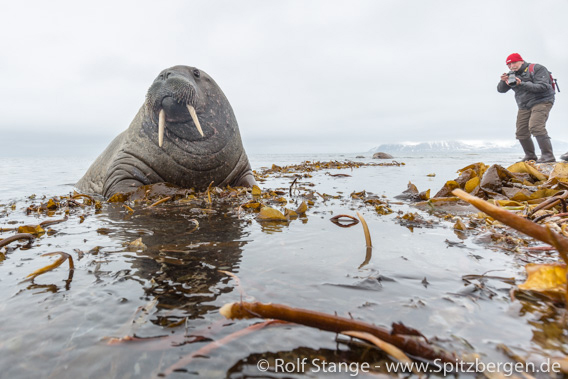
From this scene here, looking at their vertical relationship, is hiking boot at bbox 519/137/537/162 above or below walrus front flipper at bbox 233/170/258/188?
above

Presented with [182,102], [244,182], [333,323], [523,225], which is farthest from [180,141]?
[523,225]

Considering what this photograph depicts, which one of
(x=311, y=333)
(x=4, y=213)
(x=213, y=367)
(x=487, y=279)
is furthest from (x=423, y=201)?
(x=4, y=213)

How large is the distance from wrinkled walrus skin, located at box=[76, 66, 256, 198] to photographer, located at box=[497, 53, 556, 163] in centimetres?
774

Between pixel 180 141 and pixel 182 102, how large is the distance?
676 mm

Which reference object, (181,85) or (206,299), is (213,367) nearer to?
(206,299)

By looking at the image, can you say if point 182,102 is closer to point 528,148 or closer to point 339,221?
point 339,221

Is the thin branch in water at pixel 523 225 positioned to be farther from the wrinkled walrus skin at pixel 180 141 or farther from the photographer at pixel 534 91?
the photographer at pixel 534 91

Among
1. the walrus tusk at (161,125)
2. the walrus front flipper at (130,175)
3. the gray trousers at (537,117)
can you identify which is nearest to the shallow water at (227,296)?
the walrus tusk at (161,125)

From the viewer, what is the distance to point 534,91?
28.0ft

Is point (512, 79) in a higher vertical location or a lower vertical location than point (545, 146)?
higher

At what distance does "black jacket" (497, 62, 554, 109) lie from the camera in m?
8.43

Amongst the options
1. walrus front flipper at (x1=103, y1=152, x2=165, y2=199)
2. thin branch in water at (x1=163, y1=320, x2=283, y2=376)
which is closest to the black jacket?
walrus front flipper at (x1=103, y1=152, x2=165, y2=199)

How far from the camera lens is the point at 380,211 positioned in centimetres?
357

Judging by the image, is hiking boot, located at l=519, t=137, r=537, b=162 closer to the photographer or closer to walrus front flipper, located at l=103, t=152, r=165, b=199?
the photographer
